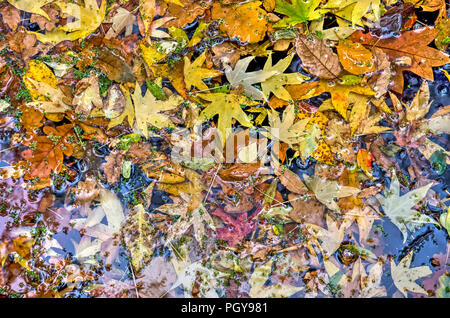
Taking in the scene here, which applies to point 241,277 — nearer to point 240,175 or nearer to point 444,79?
point 240,175

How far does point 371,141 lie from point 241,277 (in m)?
0.86

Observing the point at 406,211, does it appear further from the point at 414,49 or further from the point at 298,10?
the point at 298,10

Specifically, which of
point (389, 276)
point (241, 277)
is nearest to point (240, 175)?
point (241, 277)

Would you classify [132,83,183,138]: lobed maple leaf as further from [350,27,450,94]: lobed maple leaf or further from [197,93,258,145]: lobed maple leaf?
[350,27,450,94]: lobed maple leaf

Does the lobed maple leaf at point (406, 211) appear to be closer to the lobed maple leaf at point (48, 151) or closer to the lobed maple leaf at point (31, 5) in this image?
the lobed maple leaf at point (48, 151)

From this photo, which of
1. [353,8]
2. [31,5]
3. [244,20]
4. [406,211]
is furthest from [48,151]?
[406,211]

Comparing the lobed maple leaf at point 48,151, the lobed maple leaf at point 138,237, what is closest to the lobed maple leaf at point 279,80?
the lobed maple leaf at point 138,237

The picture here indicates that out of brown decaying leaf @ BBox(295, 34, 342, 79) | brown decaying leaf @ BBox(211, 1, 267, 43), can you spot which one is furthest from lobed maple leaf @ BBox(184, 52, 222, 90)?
brown decaying leaf @ BBox(295, 34, 342, 79)

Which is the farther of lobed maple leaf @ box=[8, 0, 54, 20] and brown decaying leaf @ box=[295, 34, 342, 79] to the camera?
lobed maple leaf @ box=[8, 0, 54, 20]

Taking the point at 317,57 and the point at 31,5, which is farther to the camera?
the point at 31,5

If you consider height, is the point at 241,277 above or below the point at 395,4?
below

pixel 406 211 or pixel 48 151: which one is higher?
pixel 48 151

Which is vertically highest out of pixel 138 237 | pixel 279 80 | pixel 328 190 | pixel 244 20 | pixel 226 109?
pixel 244 20

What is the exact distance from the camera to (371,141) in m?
1.38
